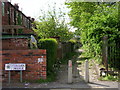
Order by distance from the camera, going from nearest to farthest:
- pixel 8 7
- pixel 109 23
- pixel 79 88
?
1. pixel 79 88
2. pixel 109 23
3. pixel 8 7

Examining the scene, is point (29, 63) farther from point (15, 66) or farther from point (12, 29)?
point (12, 29)

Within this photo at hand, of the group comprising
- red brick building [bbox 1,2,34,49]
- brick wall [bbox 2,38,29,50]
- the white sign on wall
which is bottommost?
the white sign on wall

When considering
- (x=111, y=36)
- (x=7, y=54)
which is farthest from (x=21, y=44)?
(x=111, y=36)

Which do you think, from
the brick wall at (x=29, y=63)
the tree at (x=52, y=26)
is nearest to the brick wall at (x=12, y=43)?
the brick wall at (x=29, y=63)

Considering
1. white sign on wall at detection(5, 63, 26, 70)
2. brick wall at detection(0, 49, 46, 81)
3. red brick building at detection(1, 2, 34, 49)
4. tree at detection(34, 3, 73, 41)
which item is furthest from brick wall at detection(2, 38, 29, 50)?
tree at detection(34, 3, 73, 41)

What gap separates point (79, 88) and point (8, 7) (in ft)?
Answer: 43.0

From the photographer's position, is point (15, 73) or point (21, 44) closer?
point (15, 73)

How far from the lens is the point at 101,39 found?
7.94 meters

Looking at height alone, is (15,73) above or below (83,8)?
below

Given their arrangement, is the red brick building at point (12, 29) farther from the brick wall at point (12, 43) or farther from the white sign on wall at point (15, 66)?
the white sign on wall at point (15, 66)

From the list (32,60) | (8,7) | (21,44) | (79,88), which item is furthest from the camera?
(8,7)

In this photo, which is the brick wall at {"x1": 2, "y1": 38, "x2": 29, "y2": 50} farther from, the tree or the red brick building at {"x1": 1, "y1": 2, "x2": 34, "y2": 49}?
the tree

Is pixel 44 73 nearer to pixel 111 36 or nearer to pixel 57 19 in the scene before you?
pixel 111 36

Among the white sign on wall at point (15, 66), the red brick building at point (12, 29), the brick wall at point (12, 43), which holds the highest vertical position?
the red brick building at point (12, 29)
